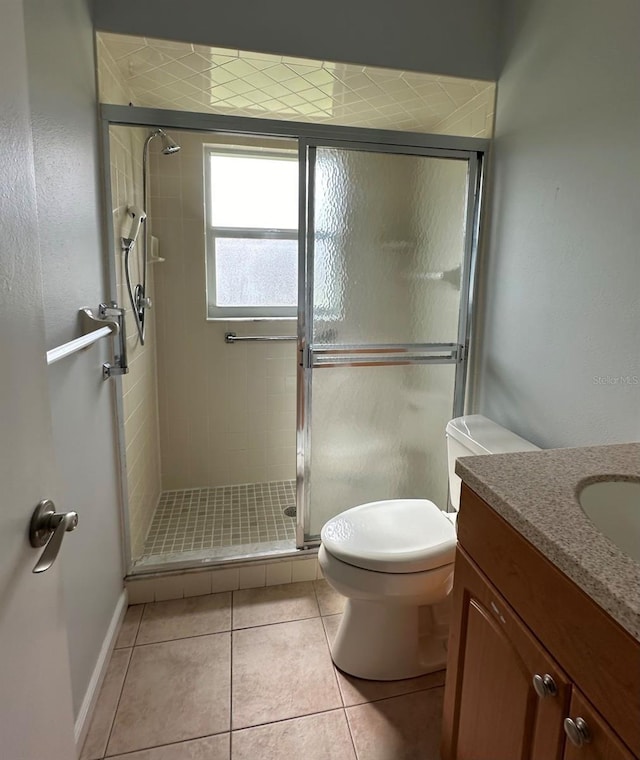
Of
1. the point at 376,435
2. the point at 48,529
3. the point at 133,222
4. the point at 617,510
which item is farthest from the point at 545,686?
the point at 133,222

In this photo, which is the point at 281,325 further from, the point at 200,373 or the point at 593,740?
the point at 593,740

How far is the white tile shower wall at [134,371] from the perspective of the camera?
1.71 meters

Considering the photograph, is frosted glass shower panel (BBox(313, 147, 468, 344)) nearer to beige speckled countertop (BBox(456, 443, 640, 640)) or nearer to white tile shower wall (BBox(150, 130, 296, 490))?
white tile shower wall (BBox(150, 130, 296, 490))

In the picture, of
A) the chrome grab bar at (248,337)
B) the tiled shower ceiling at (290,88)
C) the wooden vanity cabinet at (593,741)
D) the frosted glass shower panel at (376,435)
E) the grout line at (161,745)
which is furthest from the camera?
the chrome grab bar at (248,337)

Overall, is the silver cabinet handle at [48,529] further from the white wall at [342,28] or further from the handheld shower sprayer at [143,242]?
the white wall at [342,28]

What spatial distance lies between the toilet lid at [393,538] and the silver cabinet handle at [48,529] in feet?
3.00

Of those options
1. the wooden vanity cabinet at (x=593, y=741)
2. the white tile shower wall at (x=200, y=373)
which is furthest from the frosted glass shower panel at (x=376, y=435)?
the wooden vanity cabinet at (x=593, y=741)

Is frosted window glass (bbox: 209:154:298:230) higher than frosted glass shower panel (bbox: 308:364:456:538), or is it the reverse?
frosted window glass (bbox: 209:154:298:230)

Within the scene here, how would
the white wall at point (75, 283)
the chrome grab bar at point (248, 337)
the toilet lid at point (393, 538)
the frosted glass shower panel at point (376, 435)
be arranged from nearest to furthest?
the white wall at point (75, 283), the toilet lid at point (393, 538), the frosted glass shower panel at point (376, 435), the chrome grab bar at point (248, 337)

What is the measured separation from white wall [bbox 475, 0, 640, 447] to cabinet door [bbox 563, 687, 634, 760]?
0.79 m

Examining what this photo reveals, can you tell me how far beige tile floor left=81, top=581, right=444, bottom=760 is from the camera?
50.8 inches

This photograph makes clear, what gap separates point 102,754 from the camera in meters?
1.26

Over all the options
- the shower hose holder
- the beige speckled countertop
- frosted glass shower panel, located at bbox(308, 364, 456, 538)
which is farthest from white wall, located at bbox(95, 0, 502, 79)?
the beige speckled countertop

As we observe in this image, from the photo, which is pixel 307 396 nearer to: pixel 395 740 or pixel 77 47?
pixel 395 740
